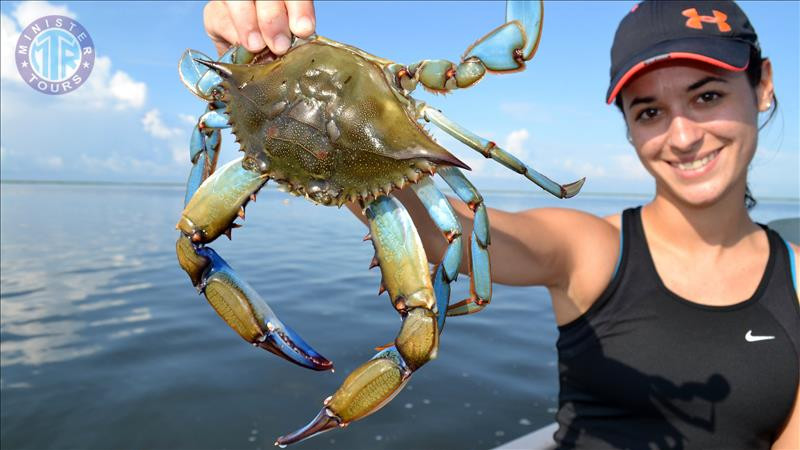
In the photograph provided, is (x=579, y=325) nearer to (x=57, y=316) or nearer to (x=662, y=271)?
(x=662, y=271)

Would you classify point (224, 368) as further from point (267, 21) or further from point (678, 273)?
point (267, 21)

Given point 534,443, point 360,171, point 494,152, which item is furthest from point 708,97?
point 534,443

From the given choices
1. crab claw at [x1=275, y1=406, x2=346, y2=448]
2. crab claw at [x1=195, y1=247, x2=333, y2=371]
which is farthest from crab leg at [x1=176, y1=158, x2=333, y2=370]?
crab claw at [x1=275, y1=406, x2=346, y2=448]

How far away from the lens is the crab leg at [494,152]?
167 centimetres

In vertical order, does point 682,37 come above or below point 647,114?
above

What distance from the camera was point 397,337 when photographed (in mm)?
1566

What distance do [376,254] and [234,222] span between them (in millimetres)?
517

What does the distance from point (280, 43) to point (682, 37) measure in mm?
2098

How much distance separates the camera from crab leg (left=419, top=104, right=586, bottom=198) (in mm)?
1675

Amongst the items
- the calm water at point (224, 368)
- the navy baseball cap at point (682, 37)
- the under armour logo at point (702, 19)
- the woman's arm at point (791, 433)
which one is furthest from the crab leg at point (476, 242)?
the calm water at point (224, 368)

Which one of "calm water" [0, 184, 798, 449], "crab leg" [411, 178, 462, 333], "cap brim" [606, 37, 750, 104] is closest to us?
"crab leg" [411, 178, 462, 333]

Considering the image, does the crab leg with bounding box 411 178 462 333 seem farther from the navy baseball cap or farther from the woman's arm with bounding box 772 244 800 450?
the woman's arm with bounding box 772 244 800 450

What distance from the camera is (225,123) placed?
1830 mm

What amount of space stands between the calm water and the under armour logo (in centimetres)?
353
